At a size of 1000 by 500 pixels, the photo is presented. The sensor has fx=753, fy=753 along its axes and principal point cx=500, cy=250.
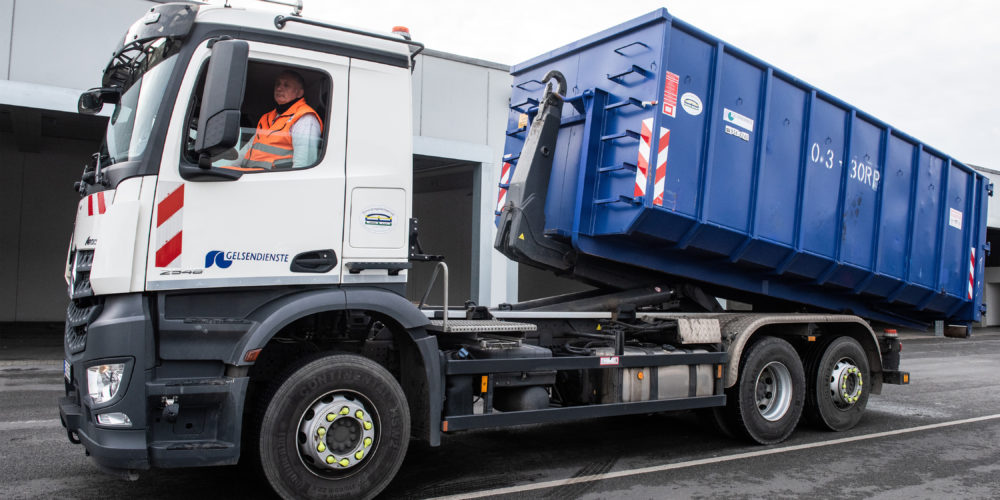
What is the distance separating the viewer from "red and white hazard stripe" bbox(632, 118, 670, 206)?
6113mm

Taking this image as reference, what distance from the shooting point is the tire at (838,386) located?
24.5 feet

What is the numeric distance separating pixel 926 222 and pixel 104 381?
→ 27.7ft

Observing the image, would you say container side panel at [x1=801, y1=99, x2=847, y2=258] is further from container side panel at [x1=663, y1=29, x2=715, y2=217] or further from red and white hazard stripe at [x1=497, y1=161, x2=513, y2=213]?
red and white hazard stripe at [x1=497, y1=161, x2=513, y2=213]

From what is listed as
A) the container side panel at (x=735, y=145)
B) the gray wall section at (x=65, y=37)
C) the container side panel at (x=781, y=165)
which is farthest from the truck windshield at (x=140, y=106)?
the gray wall section at (x=65, y=37)

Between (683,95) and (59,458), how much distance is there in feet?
18.6

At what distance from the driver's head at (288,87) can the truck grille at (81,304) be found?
135 centimetres

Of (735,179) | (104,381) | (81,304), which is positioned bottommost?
(104,381)

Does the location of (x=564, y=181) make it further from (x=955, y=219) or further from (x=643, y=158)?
(x=955, y=219)

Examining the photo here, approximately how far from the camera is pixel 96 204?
166 inches

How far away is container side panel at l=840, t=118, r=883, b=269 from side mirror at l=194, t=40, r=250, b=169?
244 inches

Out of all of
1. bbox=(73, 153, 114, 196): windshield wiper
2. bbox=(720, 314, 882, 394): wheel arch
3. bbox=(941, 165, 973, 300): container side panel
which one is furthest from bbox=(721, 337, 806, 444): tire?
bbox=(73, 153, 114, 196): windshield wiper

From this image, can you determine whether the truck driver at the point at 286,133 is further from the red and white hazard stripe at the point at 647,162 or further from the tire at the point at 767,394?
the tire at the point at 767,394

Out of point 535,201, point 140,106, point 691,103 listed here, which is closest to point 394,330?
point 140,106

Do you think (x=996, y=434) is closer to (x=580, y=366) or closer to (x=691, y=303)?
(x=691, y=303)
